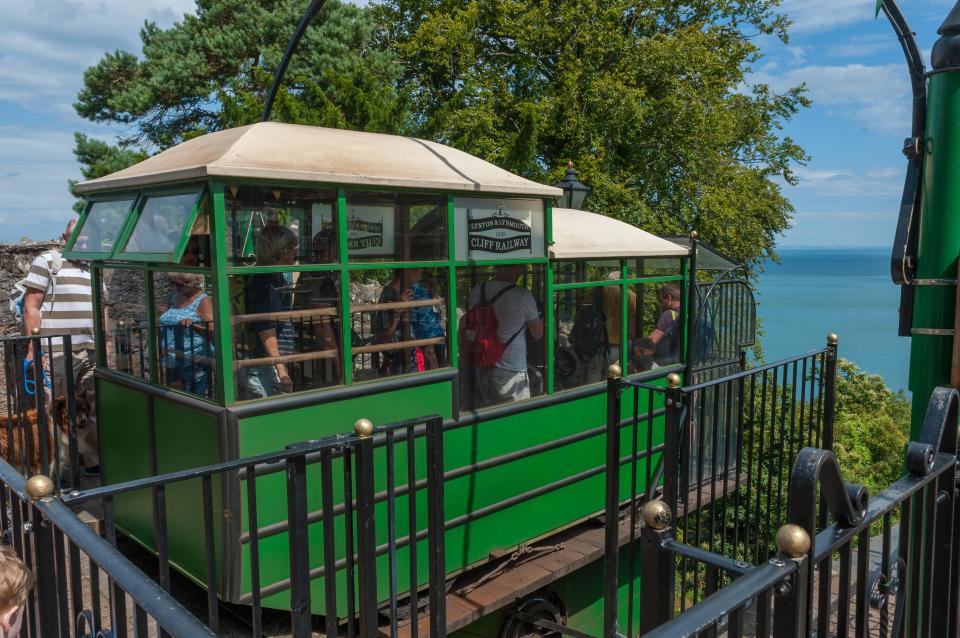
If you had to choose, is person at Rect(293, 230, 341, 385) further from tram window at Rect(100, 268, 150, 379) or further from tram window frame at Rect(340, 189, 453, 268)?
tram window at Rect(100, 268, 150, 379)

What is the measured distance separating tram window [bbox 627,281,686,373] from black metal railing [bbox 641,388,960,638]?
4065mm

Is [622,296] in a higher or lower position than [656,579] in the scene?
higher

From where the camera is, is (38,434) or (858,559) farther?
(38,434)

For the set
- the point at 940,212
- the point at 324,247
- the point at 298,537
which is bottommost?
the point at 298,537

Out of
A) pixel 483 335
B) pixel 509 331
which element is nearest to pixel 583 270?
pixel 509 331

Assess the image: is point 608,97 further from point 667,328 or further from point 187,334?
point 187,334

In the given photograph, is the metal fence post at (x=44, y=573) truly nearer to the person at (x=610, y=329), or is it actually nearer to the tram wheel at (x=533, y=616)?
the tram wheel at (x=533, y=616)

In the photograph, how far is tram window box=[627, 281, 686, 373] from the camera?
7.02m

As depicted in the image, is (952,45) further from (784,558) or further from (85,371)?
(85,371)

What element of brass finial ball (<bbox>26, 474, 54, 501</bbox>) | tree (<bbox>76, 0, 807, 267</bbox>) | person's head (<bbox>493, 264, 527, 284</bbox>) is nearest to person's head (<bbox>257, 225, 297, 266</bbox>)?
person's head (<bbox>493, 264, 527, 284</bbox>)

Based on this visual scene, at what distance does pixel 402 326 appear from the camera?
16.8 ft

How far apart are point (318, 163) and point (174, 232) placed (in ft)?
3.15

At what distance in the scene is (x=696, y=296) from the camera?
7656 mm

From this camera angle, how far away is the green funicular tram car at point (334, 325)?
4.39m
